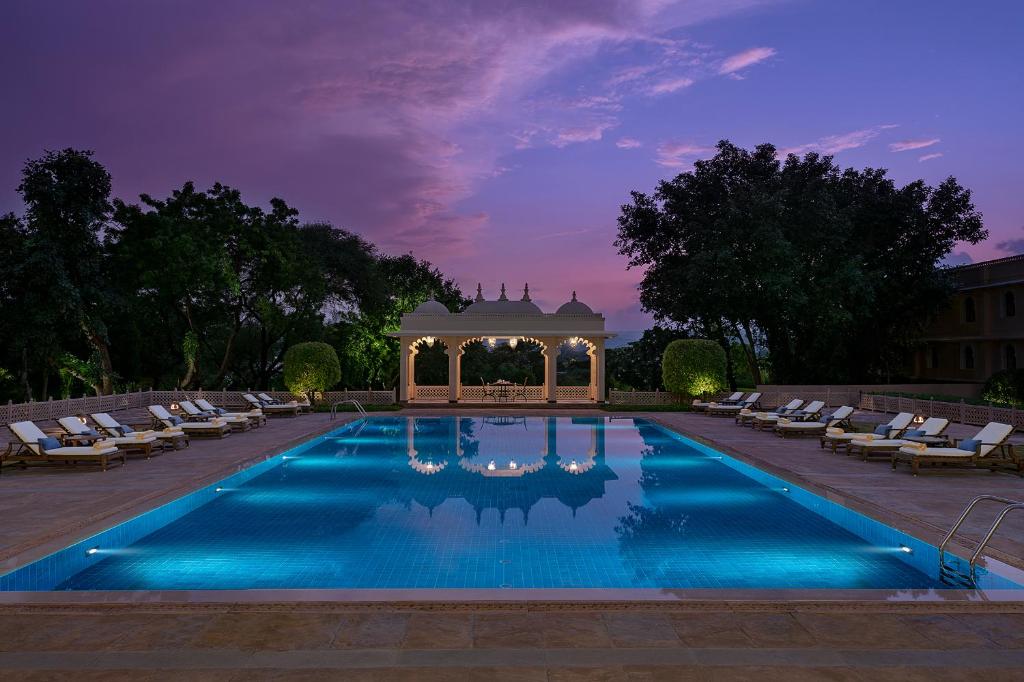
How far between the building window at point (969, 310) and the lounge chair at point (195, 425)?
34.1m

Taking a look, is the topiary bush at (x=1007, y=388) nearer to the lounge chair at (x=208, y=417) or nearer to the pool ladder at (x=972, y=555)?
the pool ladder at (x=972, y=555)

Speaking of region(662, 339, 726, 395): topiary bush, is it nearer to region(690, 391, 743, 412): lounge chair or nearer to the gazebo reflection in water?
region(690, 391, 743, 412): lounge chair

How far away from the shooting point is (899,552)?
7.95 metres

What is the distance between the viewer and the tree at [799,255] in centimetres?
3039

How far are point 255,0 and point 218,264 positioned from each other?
10.9 meters

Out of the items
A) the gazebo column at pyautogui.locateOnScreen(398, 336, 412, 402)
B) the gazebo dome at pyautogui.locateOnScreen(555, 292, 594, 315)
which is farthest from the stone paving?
the gazebo column at pyautogui.locateOnScreen(398, 336, 412, 402)

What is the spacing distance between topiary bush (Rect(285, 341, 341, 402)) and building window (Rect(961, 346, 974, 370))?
30.3m

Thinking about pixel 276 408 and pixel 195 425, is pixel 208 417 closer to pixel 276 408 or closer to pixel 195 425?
pixel 195 425

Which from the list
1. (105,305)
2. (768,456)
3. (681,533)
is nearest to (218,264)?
(105,305)

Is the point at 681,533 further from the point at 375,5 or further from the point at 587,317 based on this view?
the point at 587,317

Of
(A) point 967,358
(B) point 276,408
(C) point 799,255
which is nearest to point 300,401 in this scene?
(B) point 276,408

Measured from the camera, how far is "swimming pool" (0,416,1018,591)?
7207 mm

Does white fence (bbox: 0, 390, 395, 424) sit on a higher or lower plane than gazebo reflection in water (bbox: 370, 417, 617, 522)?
higher

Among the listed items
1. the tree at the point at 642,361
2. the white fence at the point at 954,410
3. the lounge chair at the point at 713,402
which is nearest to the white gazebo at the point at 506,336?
the lounge chair at the point at 713,402
